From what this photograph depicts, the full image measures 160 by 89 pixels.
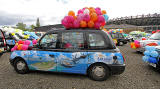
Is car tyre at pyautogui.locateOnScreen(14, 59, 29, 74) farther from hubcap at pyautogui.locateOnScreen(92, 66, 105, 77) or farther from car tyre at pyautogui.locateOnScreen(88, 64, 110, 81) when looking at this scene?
hubcap at pyautogui.locateOnScreen(92, 66, 105, 77)

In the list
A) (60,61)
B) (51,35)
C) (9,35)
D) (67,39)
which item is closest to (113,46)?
(67,39)

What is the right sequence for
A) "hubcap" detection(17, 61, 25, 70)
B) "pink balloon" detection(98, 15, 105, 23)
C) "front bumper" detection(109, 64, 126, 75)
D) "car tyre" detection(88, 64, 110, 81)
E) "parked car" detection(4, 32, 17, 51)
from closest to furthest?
"front bumper" detection(109, 64, 126, 75) < "car tyre" detection(88, 64, 110, 81) < "pink balloon" detection(98, 15, 105, 23) < "hubcap" detection(17, 61, 25, 70) < "parked car" detection(4, 32, 17, 51)

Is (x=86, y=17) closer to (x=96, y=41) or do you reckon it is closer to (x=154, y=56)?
(x=96, y=41)

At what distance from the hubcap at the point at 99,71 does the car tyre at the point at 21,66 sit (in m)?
2.45

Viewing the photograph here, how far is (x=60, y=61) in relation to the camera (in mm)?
3186

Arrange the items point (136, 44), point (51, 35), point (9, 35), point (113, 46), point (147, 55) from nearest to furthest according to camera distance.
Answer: point (113, 46) < point (51, 35) < point (147, 55) < point (136, 44) < point (9, 35)

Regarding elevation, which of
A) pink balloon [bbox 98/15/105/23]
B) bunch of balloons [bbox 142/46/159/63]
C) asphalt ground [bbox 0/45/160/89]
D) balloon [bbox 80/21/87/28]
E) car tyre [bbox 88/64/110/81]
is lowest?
asphalt ground [bbox 0/45/160/89]

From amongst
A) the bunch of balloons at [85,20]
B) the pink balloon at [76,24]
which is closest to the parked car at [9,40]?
the bunch of balloons at [85,20]

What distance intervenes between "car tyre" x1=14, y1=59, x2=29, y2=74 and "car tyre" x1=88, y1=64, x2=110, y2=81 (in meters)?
2.32

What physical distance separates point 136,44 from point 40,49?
22.2 feet

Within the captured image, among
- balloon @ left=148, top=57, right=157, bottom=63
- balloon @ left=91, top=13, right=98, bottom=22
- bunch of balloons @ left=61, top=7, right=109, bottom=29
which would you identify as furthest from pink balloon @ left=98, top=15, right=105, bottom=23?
balloon @ left=148, top=57, right=157, bottom=63

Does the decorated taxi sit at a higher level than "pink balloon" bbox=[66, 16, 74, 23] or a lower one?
lower

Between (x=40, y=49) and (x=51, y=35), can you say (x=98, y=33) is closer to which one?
(x=51, y=35)

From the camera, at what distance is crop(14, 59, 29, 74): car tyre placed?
3.58 metres
